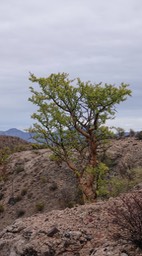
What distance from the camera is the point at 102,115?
22.5m

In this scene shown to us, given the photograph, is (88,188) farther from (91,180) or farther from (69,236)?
(69,236)

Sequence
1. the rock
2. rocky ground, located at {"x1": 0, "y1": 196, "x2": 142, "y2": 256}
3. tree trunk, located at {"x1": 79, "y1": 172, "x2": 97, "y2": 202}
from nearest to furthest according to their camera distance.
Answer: rocky ground, located at {"x1": 0, "y1": 196, "x2": 142, "y2": 256}, the rock, tree trunk, located at {"x1": 79, "y1": 172, "x2": 97, "y2": 202}

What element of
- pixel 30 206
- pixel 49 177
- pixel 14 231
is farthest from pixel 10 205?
pixel 14 231

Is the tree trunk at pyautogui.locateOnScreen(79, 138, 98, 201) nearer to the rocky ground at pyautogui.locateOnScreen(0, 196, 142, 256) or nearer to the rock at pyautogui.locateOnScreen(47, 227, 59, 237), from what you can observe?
the rocky ground at pyautogui.locateOnScreen(0, 196, 142, 256)

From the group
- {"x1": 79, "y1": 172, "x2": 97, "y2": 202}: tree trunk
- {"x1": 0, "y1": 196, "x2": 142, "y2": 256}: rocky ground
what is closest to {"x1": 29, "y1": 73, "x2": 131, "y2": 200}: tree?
{"x1": 79, "y1": 172, "x2": 97, "y2": 202}: tree trunk

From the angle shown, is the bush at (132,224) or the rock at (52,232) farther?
the rock at (52,232)

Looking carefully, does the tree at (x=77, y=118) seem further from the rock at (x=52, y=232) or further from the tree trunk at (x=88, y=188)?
the rock at (x=52, y=232)

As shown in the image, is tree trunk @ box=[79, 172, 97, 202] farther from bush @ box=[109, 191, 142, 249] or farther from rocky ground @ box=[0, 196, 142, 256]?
bush @ box=[109, 191, 142, 249]

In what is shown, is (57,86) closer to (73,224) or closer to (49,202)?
(73,224)

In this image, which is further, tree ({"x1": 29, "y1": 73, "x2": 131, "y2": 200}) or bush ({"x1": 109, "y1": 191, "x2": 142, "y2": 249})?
tree ({"x1": 29, "y1": 73, "x2": 131, "y2": 200})

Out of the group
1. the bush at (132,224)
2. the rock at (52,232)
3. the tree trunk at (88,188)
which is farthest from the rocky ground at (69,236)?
the tree trunk at (88,188)

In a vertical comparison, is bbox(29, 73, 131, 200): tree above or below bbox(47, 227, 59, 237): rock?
above

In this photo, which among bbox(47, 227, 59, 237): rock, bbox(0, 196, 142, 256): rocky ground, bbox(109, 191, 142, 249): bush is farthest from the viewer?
bbox(47, 227, 59, 237): rock

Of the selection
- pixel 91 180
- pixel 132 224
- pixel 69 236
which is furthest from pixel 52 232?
pixel 91 180
